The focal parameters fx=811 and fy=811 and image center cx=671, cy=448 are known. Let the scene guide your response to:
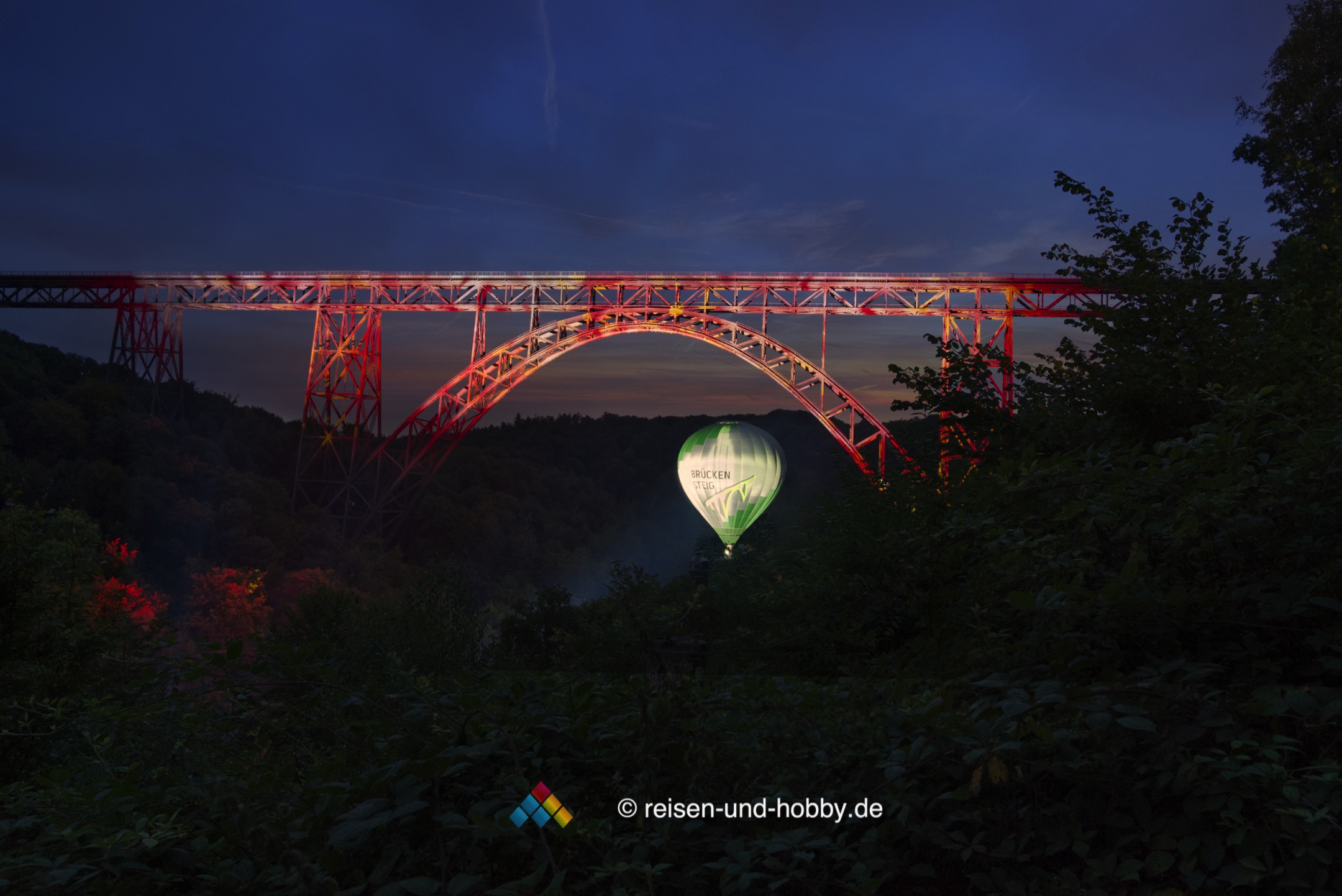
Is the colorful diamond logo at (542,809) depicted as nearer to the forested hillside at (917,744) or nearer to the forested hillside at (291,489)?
the forested hillside at (917,744)

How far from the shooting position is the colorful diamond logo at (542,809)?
1.74 m

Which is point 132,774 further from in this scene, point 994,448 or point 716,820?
point 994,448

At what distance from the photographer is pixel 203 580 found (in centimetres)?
2080

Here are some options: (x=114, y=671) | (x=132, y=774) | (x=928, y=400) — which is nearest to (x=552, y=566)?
(x=114, y=671)

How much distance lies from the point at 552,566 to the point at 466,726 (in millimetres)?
29382

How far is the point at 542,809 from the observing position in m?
1.76

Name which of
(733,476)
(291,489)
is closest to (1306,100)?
(733,476)

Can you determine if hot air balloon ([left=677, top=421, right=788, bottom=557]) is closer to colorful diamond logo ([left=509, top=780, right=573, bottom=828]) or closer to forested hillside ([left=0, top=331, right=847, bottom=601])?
forested hillside ([left=0, top=331, right=847, bottom=601])

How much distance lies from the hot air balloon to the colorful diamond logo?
64.3 ft

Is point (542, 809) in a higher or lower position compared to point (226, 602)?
higher

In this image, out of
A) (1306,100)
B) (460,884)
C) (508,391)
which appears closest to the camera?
(460,884)

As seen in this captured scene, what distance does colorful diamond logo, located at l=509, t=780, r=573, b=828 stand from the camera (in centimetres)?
174

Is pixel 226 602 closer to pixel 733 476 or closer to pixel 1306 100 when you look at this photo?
pixel 733 476

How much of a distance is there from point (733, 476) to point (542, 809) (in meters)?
19.9
